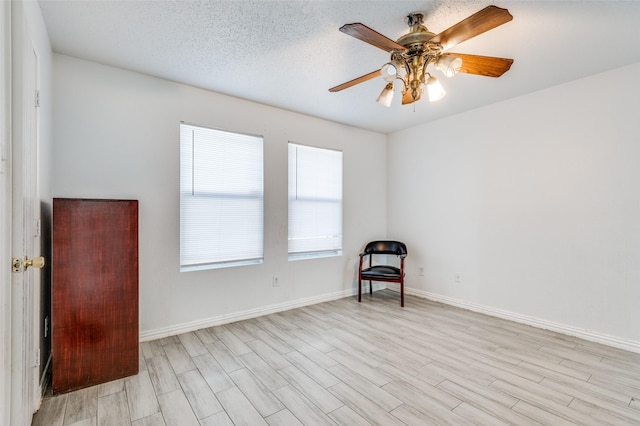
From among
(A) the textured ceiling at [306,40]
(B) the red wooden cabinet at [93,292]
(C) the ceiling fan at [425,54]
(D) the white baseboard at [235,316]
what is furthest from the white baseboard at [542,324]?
(B) the red wooden cabinet at [93,292]

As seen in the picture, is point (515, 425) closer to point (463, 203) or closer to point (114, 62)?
point (463, 203)

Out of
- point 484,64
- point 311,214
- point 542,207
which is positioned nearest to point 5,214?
point 484,64

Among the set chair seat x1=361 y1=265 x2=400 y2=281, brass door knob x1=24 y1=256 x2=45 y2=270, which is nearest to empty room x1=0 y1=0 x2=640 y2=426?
brass door knob x1=24 y1=256 x2=45 y2=270

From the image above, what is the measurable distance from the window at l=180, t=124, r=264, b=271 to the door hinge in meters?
1.92

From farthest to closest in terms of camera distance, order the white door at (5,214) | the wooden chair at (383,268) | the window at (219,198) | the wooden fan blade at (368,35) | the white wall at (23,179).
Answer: the wooden chair at (383,268) → the window at (219,198) → the wooden fan blade at (368,35) → the white wall at (23,179) → the white door at (5,214)

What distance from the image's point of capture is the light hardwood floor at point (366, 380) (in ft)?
6.11

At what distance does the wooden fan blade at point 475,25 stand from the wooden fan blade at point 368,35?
0.85 ft

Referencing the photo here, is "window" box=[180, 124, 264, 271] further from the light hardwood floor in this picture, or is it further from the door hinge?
the door hinge

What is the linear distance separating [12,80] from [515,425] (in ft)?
9.87

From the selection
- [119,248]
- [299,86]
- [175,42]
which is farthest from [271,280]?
[175,42]

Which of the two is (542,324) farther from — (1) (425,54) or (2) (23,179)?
(2) (23,179)

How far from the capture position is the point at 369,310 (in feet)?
12.7

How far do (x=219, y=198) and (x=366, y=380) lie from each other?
230cm

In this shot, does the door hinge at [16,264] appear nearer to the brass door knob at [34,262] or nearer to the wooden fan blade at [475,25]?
the brass door knob at [34,262]
